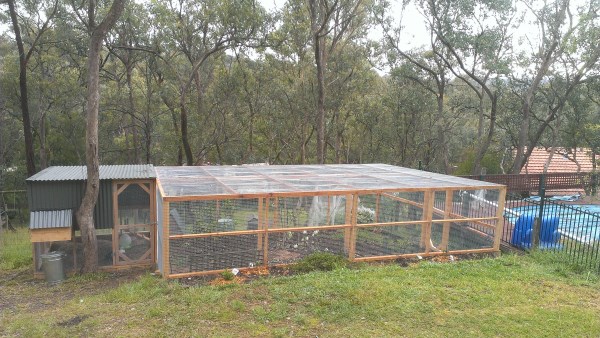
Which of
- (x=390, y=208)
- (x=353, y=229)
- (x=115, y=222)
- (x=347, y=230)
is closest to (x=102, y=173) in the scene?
(x=115, y=222)

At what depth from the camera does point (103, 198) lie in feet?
35.4

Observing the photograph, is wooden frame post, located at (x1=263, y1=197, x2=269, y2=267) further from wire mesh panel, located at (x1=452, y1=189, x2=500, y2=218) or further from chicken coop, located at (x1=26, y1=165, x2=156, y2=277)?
wire mesh panel, located at (x1=452, y1=189, x2=500, y2=218)

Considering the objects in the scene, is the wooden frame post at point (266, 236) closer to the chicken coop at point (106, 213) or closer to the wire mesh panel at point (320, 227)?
the wire mesh panel at point (320, 227)

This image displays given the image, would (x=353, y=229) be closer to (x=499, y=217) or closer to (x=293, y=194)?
(x=293, y=194)

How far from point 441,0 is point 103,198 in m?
16.5

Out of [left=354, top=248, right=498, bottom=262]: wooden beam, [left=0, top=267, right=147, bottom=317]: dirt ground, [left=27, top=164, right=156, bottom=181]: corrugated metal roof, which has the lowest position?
[left=0, top=267, right=147, bottom=317]: dirt ground

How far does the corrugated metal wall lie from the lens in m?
10.2

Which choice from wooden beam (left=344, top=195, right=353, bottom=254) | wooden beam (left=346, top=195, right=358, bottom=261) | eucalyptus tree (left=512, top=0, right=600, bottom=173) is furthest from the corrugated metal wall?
eucalyptus tree (left=512, top=0, right=600, bottom=173)

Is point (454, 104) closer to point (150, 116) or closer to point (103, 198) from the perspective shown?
point (150, 116)

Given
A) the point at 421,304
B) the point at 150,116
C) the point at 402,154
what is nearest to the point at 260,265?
the point at 421,304

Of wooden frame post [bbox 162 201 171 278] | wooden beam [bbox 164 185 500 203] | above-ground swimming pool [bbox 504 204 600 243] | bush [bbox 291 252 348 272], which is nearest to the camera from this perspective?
wooden frame post [bbox 162 201 171 278]

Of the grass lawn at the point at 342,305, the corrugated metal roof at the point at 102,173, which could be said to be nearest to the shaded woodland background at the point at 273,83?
the corrugated metal roof at the point at 102,173

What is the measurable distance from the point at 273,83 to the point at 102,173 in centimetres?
1337

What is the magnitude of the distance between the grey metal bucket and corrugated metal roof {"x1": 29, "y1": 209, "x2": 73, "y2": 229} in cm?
69
